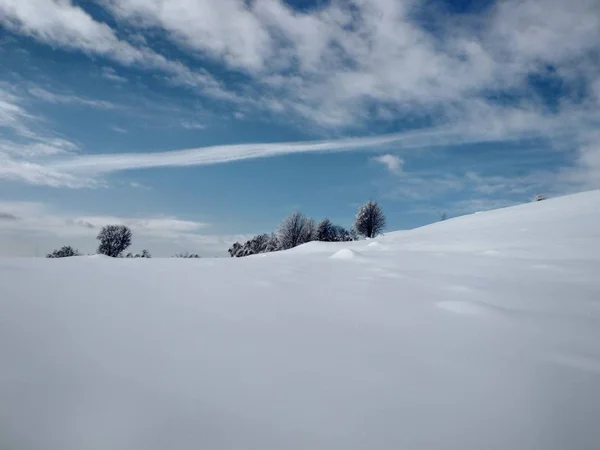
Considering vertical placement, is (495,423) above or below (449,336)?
below

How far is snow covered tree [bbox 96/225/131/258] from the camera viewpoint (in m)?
35.1

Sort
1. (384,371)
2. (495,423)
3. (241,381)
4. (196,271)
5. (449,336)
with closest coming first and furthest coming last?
(495,423), (241,381), (384,371), (449,336), (196,271)

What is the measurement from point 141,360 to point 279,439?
69 cm

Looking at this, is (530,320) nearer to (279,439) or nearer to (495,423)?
(495,423)

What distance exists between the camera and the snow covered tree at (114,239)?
115 ft

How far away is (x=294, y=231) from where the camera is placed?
30.6m

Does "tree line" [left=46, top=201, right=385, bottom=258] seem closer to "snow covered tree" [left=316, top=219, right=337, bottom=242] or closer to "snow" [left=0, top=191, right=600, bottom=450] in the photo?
"snow covered tree" [left=316, top=219, right=337, bottom=242]

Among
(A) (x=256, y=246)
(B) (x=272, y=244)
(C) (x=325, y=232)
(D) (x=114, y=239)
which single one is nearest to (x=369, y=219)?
(C) (x=325, y=232)

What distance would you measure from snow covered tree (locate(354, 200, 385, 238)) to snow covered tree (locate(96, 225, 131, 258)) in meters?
24.7

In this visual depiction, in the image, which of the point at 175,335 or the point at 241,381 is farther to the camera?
the point at 175,335

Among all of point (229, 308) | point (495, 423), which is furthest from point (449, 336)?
point (229, 308)

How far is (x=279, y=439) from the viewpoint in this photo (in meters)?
0.95

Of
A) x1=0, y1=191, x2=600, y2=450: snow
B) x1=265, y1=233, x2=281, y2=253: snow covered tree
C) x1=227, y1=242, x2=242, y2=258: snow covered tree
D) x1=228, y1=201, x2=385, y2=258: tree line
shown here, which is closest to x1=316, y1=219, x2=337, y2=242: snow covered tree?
x1=228, y1=201, x2=385, y2=258: tree line

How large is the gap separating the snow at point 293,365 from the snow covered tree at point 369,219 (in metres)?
27.4
